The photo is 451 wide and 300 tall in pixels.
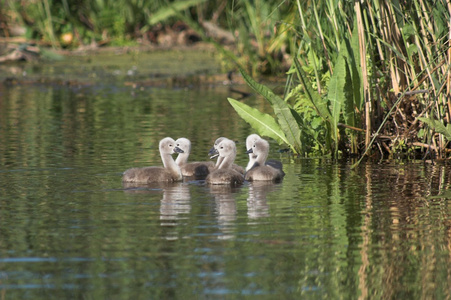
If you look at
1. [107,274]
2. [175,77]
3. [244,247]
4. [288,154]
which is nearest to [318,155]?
[288,154]

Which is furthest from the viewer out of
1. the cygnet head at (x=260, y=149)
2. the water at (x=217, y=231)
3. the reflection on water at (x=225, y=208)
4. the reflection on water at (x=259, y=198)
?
the cygnet head at (x=260, y=149)

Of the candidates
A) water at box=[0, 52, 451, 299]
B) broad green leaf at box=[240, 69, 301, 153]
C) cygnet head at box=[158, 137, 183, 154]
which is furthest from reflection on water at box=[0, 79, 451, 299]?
cygnet head at box=[158, 137, 183, 154]

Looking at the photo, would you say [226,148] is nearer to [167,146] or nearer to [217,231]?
[167,146]

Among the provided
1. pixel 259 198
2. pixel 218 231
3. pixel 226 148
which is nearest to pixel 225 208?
pixel 259 198

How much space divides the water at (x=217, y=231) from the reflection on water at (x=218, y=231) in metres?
0.01

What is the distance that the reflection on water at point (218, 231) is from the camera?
531 cm

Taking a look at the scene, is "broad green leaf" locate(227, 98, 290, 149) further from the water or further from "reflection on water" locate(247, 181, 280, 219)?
"reflection on water" locate(247, 181, 280, 219)

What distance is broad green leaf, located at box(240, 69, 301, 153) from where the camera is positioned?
9.73 m

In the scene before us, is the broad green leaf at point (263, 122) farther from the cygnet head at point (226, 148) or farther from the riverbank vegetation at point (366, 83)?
the cygnet head at point (226, 148)

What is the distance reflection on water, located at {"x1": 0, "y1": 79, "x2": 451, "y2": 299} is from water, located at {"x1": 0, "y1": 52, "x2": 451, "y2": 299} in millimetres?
11

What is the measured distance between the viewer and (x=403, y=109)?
9.96 metres

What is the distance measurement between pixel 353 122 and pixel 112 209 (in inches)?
133

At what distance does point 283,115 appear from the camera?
9.95m

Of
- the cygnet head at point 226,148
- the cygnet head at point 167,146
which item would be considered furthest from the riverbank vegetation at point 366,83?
the cygnet head at point 167,146
